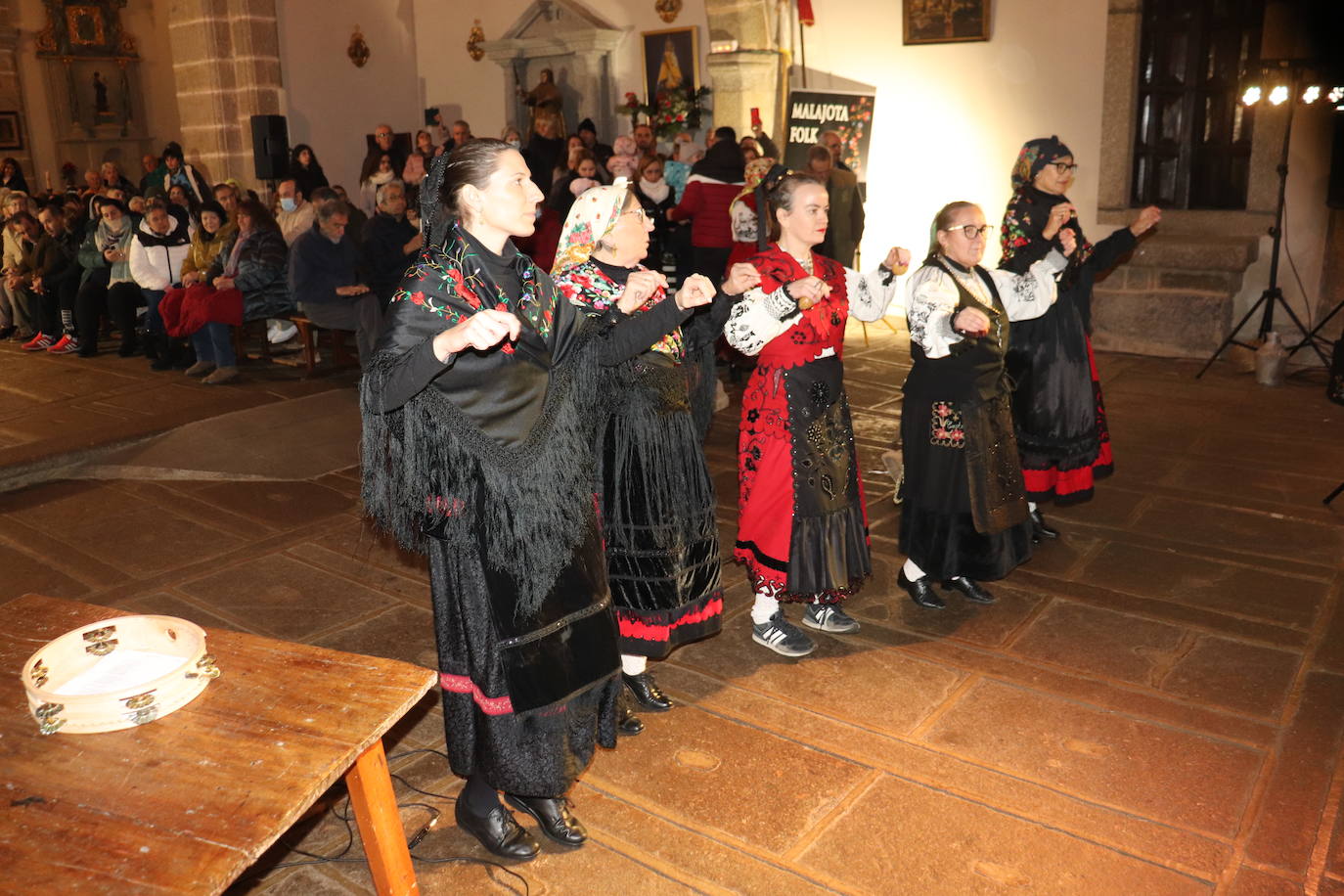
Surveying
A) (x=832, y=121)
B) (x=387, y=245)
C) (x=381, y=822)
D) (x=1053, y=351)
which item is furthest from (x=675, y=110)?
(x=381, y=822)

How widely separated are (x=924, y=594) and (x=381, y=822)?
7.76 ft

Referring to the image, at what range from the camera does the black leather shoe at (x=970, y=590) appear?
4051mm

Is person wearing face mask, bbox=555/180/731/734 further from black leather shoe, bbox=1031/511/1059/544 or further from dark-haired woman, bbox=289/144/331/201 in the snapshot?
dark-haired woman, bbox=289/144/331/201

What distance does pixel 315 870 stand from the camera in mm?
2662

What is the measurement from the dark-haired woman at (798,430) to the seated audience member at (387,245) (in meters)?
4.30

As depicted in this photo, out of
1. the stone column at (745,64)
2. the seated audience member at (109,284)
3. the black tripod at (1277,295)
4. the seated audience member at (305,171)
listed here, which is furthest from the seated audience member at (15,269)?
the black tripod at (1277,295)

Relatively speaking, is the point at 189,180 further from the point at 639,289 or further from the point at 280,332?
the point at 639,289

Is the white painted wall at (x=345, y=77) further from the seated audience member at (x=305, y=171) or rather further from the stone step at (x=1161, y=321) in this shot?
the stone step at (x=1161, y=321)

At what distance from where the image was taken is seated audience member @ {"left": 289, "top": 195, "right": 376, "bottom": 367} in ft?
24.8

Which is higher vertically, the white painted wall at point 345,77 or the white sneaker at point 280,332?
the white painted wall at point 345,77

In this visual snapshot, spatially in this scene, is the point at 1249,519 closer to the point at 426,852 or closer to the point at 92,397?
the point at 426,852

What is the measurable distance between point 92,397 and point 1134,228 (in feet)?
21.9

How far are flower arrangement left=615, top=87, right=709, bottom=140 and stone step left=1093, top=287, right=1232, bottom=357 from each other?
4415 mm

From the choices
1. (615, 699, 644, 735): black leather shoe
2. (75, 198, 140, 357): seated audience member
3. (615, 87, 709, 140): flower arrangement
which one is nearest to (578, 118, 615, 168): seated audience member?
(615, 87, 709, 140): flower arrangement
